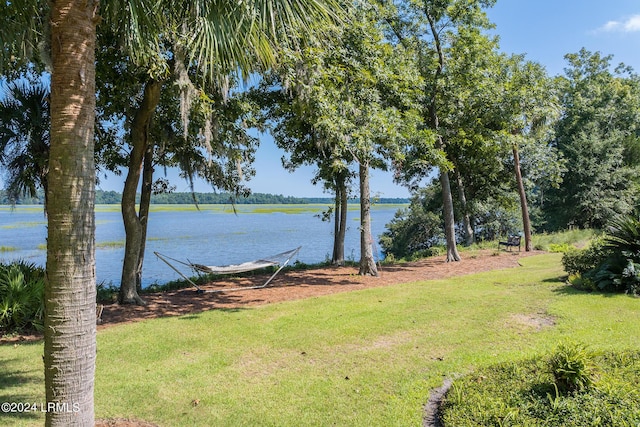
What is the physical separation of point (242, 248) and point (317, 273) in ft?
43.9

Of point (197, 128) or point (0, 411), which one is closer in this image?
point (0, 411)

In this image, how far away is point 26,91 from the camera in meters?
7.35

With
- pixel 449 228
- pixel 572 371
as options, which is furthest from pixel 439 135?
pixel 572 371

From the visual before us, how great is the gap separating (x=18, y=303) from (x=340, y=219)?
8.70 m

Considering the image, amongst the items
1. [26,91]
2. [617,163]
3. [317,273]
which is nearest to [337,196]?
[317,273]

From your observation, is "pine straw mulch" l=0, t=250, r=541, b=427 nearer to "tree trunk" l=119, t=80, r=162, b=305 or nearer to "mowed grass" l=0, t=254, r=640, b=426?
"tree trunk" l=119, t=80, r=162, b=305

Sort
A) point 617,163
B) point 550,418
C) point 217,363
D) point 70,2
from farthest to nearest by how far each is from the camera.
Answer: point 617,163
point 217,363
point 550,418
point 70,2

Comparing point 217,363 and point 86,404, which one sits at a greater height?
point 86,404

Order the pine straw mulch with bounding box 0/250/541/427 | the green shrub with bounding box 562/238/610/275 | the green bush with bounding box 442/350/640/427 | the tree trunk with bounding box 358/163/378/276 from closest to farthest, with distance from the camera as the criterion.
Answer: the green bush with bounding box 442/350/640/427, the pine straw mulch with bounding box 0/250/541/427, the green shrub with bounding box 562/238/610/275, the tree trunk with bounding box 358/163/378/276

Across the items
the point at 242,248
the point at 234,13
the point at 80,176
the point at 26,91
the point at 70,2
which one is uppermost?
the point at 26,91

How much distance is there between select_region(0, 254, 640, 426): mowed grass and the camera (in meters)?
3.30

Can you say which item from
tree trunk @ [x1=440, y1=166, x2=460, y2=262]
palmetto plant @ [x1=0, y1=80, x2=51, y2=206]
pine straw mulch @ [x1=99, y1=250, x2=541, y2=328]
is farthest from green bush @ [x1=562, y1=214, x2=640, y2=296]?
palmetto plant @ [x1=0, y1=80, x2=51, y2=206]

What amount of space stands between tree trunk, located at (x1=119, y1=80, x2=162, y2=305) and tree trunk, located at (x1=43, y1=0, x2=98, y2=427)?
17.6 ft

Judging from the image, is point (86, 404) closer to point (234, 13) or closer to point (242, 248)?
point (234, 13)
